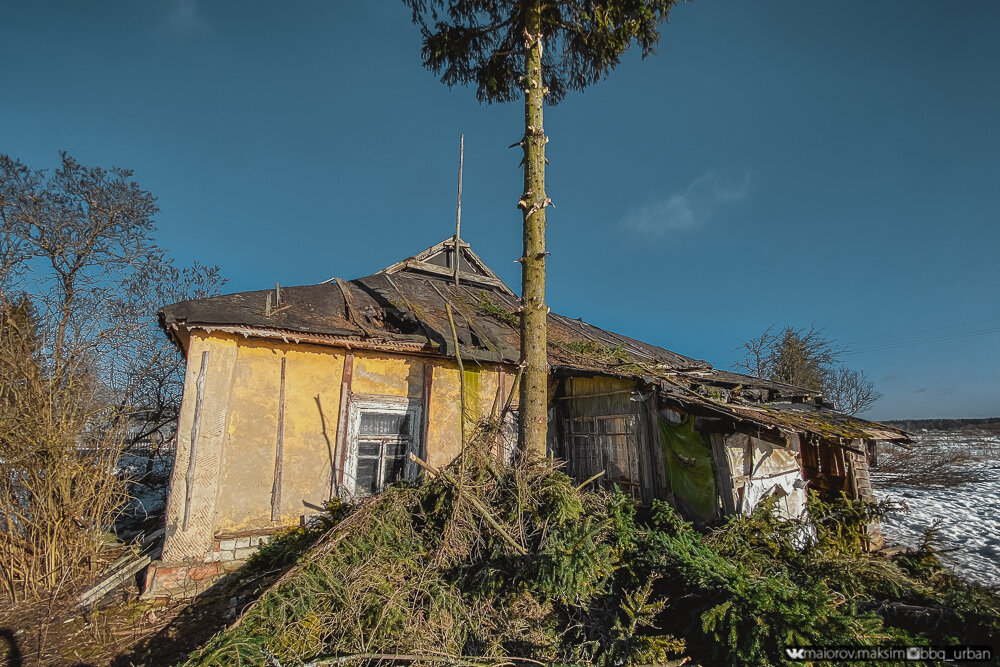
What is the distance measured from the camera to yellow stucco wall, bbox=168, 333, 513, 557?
5652 mm

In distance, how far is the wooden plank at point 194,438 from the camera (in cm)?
534

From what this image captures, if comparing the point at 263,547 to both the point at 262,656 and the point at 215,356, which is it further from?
the point at 262,656

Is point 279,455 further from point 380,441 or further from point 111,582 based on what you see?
point 111,582

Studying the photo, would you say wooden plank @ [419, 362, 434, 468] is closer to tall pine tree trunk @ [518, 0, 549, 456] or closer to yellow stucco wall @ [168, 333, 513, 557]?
yellow stucco wall @ [168, 333, 513, 557]

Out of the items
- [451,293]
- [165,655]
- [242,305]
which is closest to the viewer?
[165,655]

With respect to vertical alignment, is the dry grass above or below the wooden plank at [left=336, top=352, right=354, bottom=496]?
below

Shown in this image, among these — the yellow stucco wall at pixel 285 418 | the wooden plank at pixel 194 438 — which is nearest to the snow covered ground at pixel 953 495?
the yellow stucco wall at pixel 285 418

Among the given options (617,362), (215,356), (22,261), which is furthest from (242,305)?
(22,261)

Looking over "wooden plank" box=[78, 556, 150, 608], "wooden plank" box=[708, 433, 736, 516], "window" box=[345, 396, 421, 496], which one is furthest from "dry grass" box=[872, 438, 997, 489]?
"wooden plank" box=[78, 556, 150, 608]

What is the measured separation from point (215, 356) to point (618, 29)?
25.7ft

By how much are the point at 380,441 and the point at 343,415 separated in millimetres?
755

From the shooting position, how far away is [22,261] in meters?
12.3

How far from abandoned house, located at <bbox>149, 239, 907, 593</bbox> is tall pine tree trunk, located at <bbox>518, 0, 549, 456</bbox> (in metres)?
1.85

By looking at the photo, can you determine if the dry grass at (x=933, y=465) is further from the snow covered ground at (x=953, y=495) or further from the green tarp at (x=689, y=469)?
the green tarp at (x=689, y=469)
